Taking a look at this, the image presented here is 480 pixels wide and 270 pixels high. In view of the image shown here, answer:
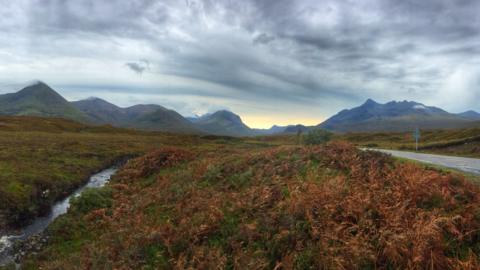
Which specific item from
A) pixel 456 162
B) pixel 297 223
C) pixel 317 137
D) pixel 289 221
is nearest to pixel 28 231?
pixel 289 221

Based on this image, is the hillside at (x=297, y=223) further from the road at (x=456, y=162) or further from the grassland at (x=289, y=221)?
the road at (x=456, y=162)

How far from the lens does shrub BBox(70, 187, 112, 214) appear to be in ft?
67.3

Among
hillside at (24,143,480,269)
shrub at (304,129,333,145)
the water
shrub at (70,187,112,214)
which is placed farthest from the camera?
shrub at (304,129,333,145)

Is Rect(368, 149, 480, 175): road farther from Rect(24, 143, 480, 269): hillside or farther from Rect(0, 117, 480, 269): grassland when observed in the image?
Rect(24, 143, 480, 269): hillside

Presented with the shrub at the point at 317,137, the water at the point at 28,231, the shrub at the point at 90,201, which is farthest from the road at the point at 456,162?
the water at the point at 28,231

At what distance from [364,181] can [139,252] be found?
9899mm

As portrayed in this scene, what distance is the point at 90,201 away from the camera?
21.2 m

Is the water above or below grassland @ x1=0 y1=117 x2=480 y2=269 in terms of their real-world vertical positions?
below

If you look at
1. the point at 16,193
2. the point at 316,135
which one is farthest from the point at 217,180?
the point at 316,135

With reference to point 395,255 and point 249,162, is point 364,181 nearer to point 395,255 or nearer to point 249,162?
point 395,255

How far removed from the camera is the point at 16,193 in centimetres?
2330

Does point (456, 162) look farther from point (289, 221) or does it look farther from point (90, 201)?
point (90, 201)

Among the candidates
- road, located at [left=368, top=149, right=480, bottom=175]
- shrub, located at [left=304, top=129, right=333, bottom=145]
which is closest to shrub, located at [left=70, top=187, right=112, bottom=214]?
road, located at [left=368, top=149, right=480, bottom=175]

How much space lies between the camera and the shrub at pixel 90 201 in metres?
20.5
